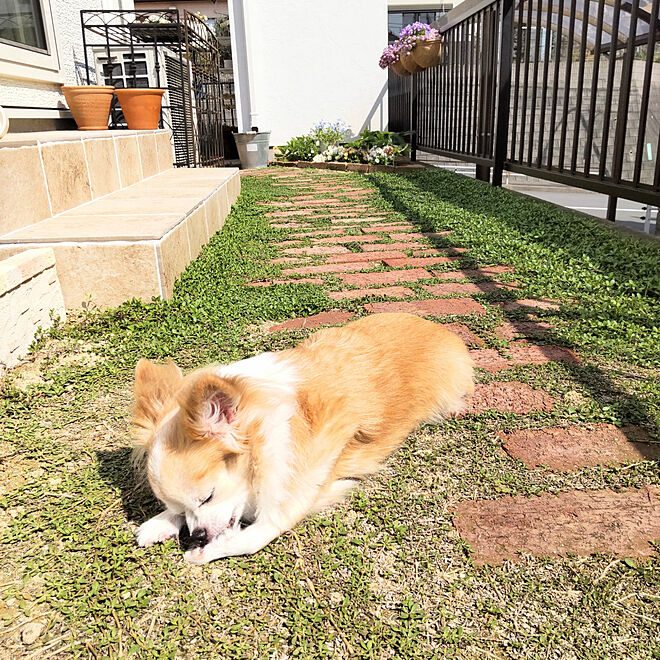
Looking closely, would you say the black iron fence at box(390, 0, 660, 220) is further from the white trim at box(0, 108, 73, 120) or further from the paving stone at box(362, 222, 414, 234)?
the white trim at box(0, 108, 73, 120)

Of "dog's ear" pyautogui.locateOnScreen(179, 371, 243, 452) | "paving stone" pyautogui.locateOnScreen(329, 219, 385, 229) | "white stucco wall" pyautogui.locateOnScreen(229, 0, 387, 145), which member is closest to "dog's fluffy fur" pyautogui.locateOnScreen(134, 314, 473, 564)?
"dog's ear" pyautogui.locateOnScreen(179, 371, 243, 452)

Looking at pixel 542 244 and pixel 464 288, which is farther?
pixel 542 244

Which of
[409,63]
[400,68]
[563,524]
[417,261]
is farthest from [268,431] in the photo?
[400,68]

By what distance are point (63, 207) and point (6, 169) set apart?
856 millimetres

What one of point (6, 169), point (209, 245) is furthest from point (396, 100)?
point (6, 169)

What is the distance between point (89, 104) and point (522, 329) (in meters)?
5.87

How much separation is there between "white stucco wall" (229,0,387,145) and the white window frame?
6082mm

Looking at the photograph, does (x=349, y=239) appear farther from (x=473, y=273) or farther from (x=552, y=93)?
(x=552, y=93)

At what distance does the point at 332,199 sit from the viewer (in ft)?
24.8

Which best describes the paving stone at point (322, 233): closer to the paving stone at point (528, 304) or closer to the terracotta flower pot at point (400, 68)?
the paving stone at point (528, 304)

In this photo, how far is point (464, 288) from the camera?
3.83 metres

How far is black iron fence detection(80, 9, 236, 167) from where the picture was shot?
890cm

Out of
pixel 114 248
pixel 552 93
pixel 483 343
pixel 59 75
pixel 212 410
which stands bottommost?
pixel 483 343

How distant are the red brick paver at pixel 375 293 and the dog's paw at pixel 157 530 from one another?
2.10 metres
